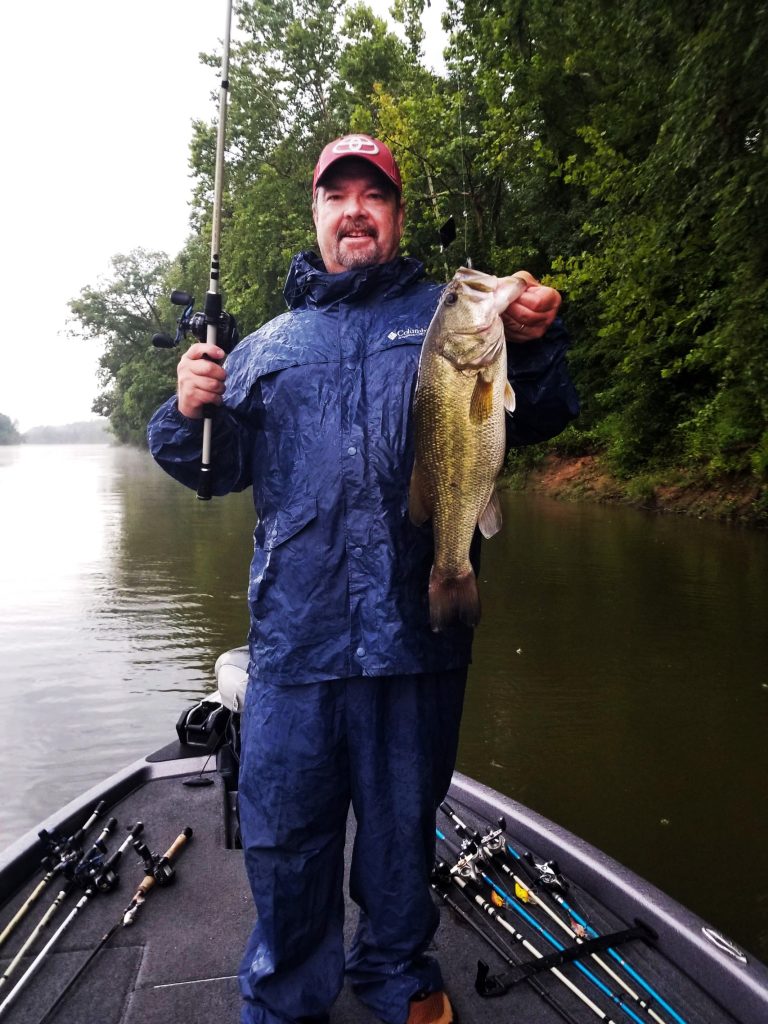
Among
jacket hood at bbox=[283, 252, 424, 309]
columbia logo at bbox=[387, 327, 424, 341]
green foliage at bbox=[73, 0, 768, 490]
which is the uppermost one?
green foliage at bbox=[73, 0, 768, 490]

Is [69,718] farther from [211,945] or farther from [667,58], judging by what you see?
[667,58]

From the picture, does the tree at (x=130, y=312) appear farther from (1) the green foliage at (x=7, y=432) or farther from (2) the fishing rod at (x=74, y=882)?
(1) the green foliage at (x=7, y=432)

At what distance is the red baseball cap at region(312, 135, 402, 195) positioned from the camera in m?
2.49

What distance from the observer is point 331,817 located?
2.27 metres

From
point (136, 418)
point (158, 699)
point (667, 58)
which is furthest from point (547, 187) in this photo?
point (136, 418)

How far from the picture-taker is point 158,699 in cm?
713

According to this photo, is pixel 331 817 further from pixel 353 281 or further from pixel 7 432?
pixel 7 432

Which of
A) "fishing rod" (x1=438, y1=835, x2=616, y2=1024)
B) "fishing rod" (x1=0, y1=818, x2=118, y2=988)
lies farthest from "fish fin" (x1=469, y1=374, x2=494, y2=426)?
"fishing rod" (x1=0, y1=818, x2=118, y2=988)

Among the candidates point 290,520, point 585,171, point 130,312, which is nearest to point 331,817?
point 290,520

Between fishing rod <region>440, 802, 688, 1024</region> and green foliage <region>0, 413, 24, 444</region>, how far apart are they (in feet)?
528

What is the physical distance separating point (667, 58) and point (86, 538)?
548 inches

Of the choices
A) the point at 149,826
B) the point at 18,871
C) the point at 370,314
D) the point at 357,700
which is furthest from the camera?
the point at 149,826

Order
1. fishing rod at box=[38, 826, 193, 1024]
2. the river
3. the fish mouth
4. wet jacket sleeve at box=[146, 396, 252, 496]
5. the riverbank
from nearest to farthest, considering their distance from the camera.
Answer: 1. the fish mouth
2. wet jacket sleeve at box=[146, 396, 252, 496]
3. fishing rod at box=[38, 826, 193, 1024]
4. the river
5. the riverbank

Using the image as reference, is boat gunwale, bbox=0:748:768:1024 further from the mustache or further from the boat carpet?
the mustache
